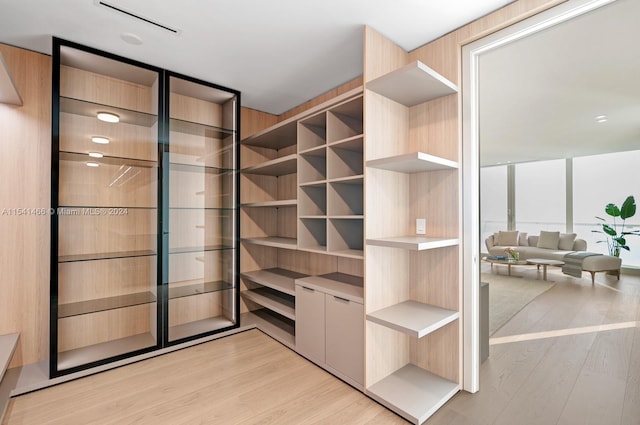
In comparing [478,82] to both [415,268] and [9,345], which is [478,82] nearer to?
[415,268]

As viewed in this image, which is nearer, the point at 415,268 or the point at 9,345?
the point at 9,345

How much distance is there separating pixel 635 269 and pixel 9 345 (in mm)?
4088

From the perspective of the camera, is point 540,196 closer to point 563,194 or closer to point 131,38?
point 563,194

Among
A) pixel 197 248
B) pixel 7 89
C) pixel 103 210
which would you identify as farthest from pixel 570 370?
pixel 7 89

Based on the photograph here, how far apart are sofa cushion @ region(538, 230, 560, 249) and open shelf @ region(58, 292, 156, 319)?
3212mm

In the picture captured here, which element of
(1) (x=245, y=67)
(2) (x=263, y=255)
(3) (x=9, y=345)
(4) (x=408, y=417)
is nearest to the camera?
(4) (x=408, y=417)

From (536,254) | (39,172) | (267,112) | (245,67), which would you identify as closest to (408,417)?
(536,254)

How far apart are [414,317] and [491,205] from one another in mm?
1020

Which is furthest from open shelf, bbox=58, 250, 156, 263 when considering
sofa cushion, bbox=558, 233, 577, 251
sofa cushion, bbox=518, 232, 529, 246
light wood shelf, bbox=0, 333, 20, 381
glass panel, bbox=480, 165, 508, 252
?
sofa cushion, bbox=558, 233, 577, 251

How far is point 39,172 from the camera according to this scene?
8.20 ft

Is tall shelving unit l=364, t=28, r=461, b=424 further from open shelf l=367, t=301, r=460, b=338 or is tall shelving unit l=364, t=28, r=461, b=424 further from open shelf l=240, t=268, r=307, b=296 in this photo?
open shelf l=240, t=268, r=307, b=296

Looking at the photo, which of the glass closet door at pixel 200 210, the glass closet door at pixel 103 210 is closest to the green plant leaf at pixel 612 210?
the glass closet door at pixel 200 210

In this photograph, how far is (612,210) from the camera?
5.61ft

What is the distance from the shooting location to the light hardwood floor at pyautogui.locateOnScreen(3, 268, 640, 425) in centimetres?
188
